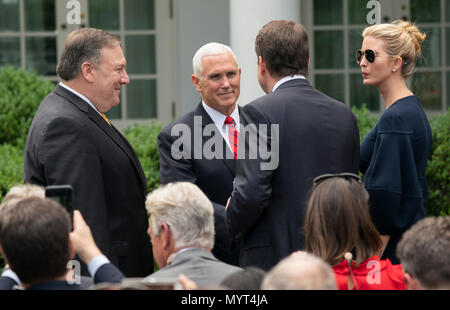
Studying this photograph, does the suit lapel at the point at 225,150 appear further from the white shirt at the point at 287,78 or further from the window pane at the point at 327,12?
the window pane at the point at 327,12

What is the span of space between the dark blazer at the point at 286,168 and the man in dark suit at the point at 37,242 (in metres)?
1.07

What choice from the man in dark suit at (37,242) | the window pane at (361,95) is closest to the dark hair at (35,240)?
the man in dark suit at (37,242)

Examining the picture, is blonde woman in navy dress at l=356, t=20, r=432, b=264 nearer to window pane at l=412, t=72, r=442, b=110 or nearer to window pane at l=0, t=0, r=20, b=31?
window pane at l=412, t=72, r=442, b=110

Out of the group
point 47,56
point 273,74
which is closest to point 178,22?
point 47,56

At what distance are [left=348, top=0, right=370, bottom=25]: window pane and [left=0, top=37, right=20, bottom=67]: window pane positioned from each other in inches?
176

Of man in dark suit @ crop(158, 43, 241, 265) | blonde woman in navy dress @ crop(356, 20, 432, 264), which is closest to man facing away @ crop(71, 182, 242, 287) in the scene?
man in dark suit @ crop(158, 43, 241, 265)

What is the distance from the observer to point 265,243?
354 centimetres

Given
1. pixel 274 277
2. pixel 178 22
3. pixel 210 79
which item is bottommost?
pixel 274 277

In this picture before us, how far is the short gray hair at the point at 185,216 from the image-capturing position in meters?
2.97

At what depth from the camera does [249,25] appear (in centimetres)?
721

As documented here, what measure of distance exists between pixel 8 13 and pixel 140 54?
1.82 m

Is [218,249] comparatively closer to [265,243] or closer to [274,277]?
[265,243]

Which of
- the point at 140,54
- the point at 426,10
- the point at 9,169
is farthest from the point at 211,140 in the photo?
the point at 426,10
